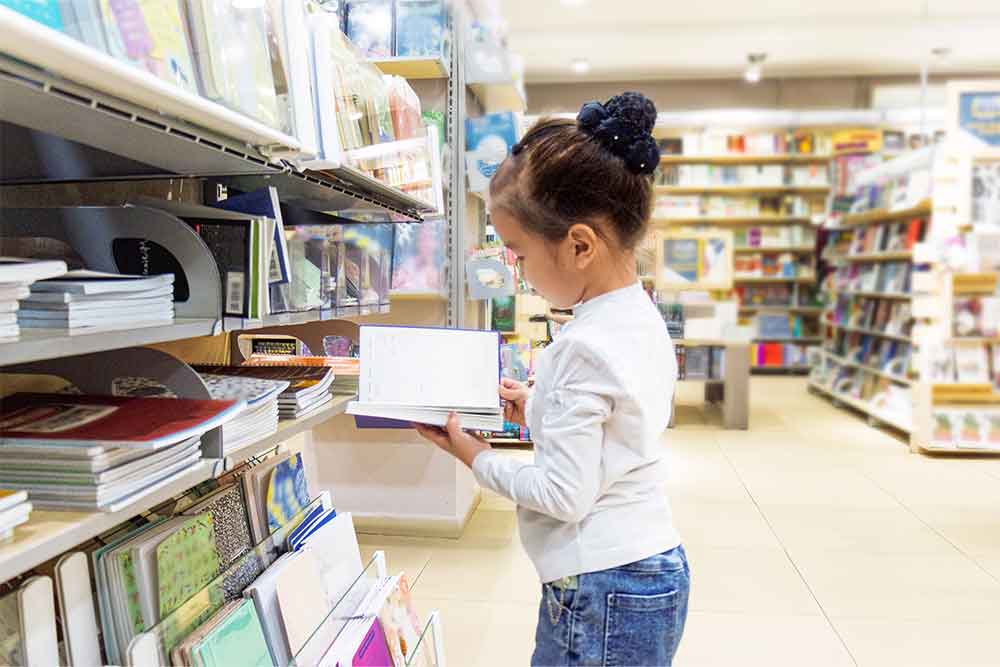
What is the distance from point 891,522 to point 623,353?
290 cm

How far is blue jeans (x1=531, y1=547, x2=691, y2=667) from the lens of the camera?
1.05m

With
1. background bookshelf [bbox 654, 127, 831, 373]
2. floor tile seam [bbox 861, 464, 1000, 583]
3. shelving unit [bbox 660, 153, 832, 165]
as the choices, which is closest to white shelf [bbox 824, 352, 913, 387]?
floor tile seam [bbox 861, 464, 1000, 583]

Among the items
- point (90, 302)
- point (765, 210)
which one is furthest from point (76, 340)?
point (765, 210)

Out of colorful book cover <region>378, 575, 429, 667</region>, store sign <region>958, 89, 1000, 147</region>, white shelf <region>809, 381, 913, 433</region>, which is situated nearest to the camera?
colorful book cover <region>378, 575, 429, 667</region>

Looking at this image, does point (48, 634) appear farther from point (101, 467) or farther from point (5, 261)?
point (5, 261)

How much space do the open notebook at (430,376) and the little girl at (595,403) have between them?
0.12 meters

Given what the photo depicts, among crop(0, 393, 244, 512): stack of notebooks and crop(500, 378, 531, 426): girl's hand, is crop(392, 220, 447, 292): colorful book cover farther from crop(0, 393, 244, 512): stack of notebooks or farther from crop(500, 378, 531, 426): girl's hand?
crop(0, 393, 244, 512): stack of notebooks

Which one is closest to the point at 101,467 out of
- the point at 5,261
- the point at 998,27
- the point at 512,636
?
the point at 5,261

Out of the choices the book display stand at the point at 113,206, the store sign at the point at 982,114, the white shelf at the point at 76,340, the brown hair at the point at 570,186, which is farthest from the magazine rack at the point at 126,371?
the store sign at the point at 982,114

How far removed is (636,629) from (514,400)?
43cm

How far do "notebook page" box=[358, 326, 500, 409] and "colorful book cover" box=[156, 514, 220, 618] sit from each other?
0.36 metres

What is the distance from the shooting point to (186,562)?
121 cm

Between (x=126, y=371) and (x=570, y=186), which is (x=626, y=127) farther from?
(x=126, y=371)

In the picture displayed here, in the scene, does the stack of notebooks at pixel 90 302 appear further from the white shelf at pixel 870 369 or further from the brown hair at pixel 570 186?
the white shelf at pixel 870 369
